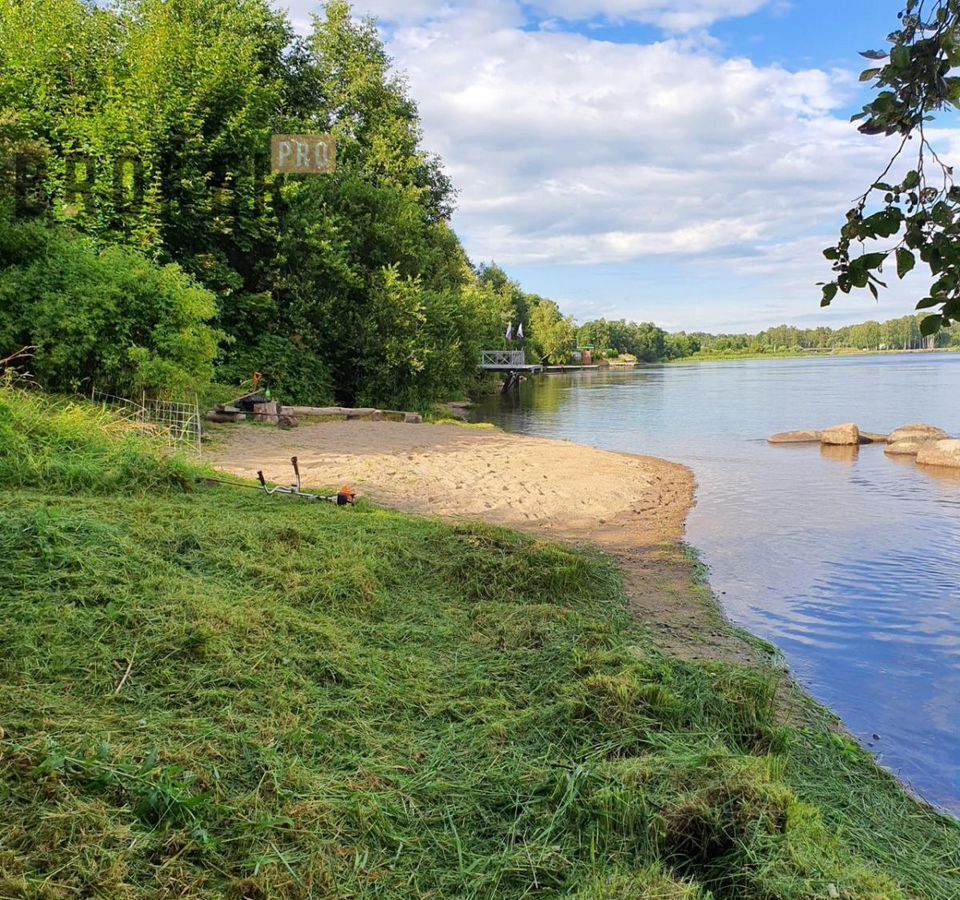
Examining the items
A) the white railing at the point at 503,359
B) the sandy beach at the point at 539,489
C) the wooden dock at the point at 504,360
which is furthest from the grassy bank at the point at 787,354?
the sandy beach at the point at 539,489

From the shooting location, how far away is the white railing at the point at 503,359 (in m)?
47.0

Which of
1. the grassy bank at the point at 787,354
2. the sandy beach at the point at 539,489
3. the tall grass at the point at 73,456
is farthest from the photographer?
the grassy bank at the point at 787,354

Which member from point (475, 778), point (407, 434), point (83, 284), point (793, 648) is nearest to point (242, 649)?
point (475, 778)

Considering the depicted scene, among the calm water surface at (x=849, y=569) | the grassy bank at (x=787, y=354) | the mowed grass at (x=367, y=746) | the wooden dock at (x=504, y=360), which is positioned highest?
the grassy bank at (x=787, y=354)

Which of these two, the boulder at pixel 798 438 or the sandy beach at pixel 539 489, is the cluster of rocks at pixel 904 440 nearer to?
the boulder at pixel 798 438

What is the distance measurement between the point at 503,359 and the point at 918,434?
2980cm

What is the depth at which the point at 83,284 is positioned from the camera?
12562mm

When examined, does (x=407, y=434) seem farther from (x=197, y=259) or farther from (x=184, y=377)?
(x=197, y=259)

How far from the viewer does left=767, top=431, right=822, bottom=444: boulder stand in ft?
78.6

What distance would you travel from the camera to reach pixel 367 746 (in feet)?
11.3

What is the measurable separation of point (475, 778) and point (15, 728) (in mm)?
1964

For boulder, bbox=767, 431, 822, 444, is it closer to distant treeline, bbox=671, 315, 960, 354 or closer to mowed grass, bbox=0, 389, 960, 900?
mowed grass, bbox=0, 389, 960, 900

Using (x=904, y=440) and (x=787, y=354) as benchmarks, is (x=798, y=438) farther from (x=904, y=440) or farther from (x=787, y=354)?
(x=787, y=354)

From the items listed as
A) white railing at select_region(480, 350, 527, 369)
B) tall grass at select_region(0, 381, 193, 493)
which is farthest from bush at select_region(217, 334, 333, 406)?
white railing at select_region(480, 350, 527, 369)
